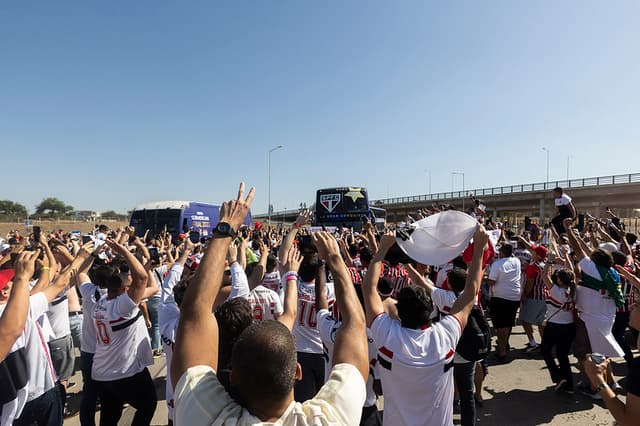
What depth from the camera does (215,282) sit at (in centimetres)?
146

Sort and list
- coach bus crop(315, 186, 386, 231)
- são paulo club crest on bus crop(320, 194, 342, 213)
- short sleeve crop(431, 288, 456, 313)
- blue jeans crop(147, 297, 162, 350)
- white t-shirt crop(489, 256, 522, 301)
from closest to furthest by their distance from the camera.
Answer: short sleeve crop(431, 288, 456, 313) → white t-shirt crop(489, 256, 522, 301) → blue jeans crop(147, 297, 162, 350) → coach bus crop(315, 186, 386, 231) → são paulo club crest on bus crop(320, 194, 342, 213)

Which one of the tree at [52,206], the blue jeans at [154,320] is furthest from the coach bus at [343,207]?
the tree at [52,206]

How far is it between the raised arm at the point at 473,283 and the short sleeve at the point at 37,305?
3.18 m

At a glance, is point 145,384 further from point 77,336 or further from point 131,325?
point 77,336

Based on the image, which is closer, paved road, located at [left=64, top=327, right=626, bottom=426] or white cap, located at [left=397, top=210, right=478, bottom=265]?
white cap, located at [left=397, top=210, right=478, bottom=265]

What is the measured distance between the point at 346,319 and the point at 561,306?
4.63 metres

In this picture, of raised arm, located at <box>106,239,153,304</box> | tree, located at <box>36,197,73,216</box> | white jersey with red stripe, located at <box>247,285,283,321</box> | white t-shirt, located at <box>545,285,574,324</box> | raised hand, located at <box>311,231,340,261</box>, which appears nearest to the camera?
raised hand, located at <box>311,231,340,261</box>

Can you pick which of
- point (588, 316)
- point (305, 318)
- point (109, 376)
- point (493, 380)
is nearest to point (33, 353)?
point (109, 376)

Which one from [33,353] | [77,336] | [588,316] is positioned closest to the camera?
[33,353]

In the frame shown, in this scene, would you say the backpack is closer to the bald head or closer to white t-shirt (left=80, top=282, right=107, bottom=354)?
the bald head

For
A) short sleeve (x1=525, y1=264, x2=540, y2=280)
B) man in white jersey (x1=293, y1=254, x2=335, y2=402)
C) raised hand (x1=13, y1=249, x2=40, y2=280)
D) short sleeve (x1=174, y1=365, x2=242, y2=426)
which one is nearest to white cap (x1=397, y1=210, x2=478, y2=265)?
man in white jersey (x1=293, y1=254, x2=335, y2=402)

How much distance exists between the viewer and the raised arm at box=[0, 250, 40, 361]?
2178mm

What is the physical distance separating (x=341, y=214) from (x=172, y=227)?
8.06m

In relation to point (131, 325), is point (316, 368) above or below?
below
